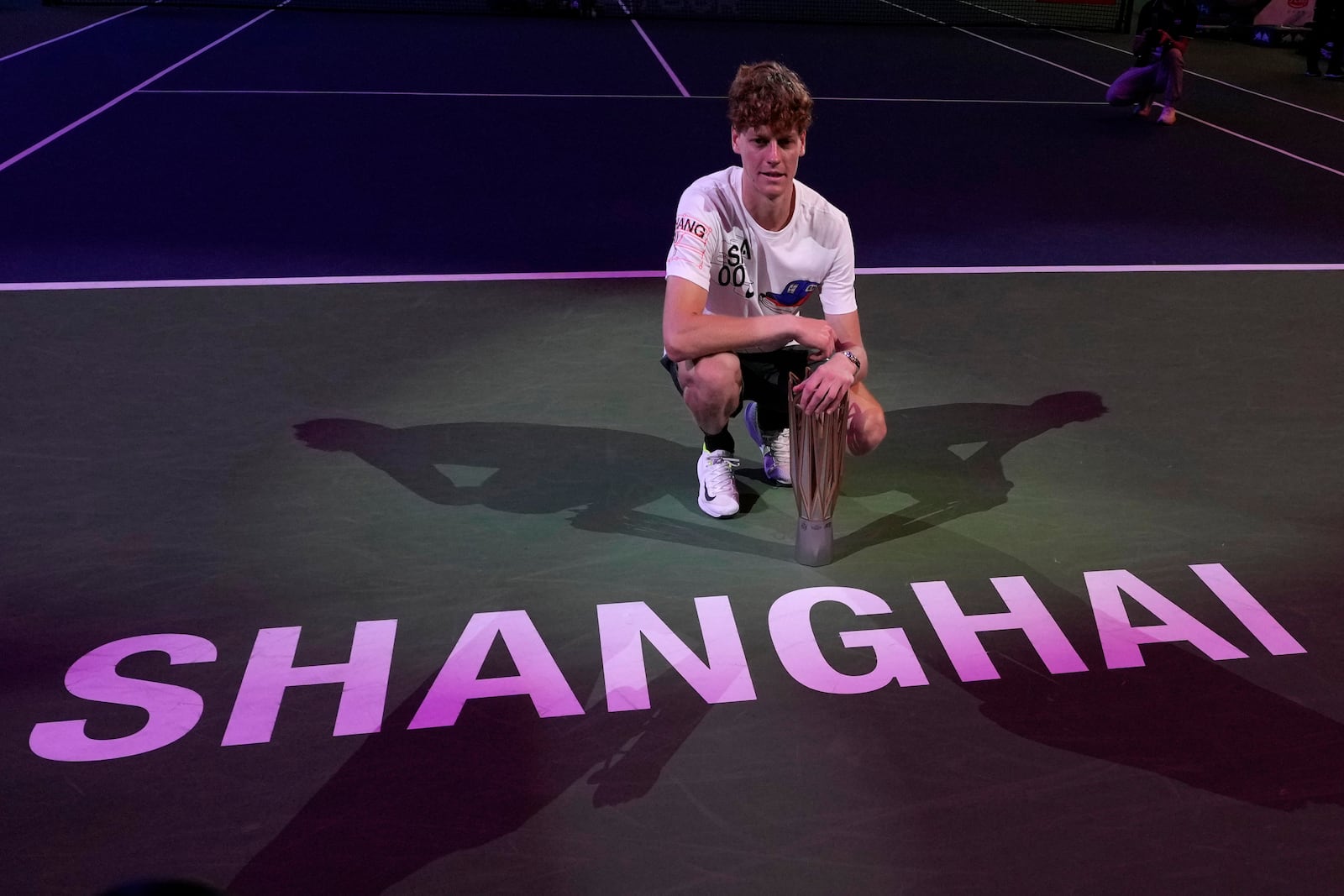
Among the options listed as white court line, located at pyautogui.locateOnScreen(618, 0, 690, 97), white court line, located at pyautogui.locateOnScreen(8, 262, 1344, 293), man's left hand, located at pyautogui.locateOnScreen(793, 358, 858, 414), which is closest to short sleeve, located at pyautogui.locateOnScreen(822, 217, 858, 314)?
man's left hand, located at pyautogui.locateOnScreen(793, 358, 858, 414)

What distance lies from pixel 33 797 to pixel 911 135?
8.59 metres

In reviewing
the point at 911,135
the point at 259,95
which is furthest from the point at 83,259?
the point at 911,135

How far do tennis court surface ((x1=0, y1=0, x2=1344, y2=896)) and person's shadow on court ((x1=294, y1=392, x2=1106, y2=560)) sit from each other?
0.02 metres

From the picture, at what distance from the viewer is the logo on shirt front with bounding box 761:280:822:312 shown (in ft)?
12.7

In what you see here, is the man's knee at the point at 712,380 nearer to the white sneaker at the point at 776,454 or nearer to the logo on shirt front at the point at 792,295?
the logo on shirt front at the point at 792,295

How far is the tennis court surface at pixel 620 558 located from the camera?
8.61 feet

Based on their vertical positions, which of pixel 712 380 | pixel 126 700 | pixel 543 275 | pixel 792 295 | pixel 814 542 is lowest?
pixel 126 700

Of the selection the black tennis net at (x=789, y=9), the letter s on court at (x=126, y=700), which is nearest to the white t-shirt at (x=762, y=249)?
the letter s on court at (x=126, y=700)

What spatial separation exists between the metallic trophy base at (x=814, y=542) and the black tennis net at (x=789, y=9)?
14496mm

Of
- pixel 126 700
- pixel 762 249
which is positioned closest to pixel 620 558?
pixel 762 249

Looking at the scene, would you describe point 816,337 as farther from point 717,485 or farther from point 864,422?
point 717,485

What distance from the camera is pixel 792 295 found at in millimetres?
3900

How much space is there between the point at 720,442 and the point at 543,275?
8.30ft

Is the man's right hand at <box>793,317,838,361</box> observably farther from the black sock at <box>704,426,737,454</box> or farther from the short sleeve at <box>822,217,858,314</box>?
the black sock at <box>704,426,737,454</box>
